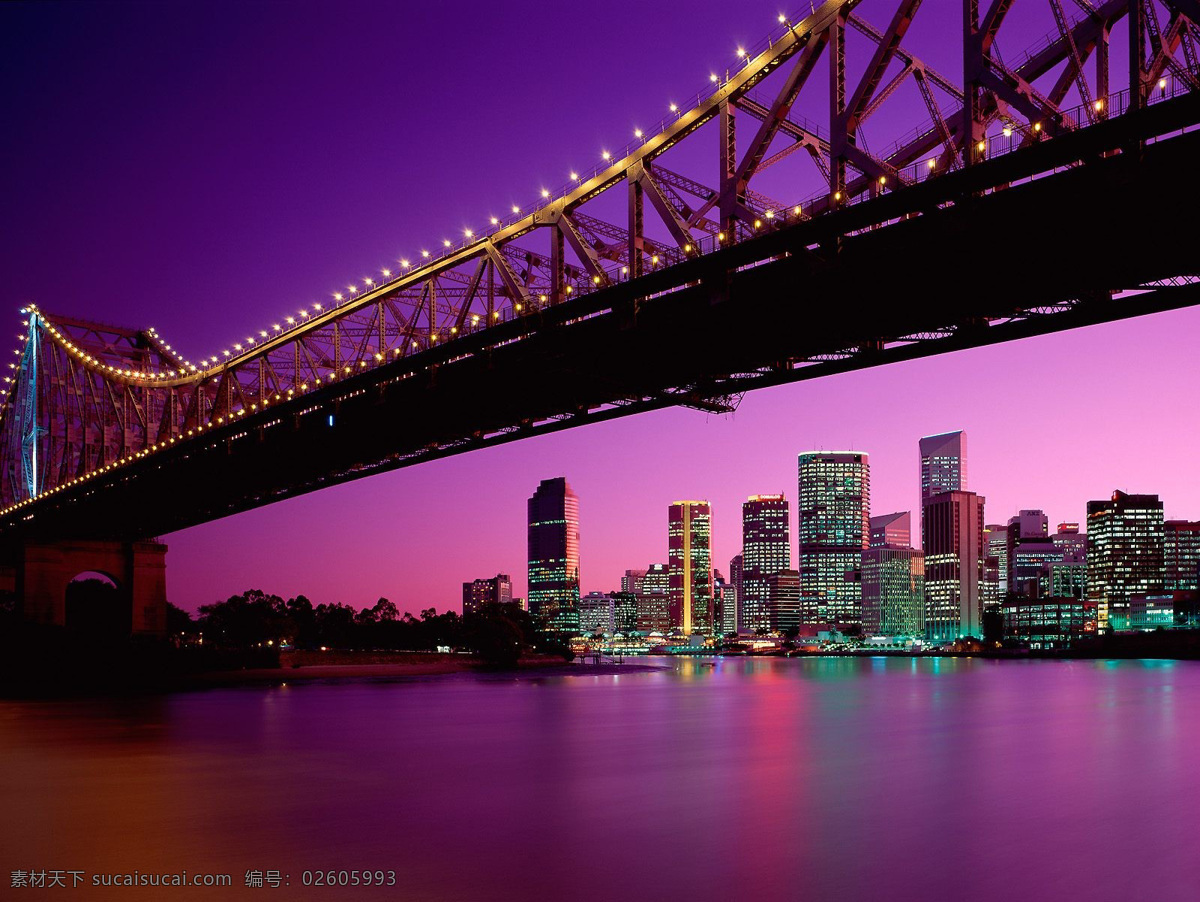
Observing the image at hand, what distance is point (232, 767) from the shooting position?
2509 cm

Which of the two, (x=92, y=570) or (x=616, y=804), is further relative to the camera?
(x=92, y=570)

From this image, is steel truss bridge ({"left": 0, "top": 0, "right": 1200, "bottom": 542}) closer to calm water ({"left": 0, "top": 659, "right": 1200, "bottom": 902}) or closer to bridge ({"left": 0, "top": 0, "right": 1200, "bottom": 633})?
bridge ({"left": 0, "top": 0, "right": 1200, "bottom": 633})

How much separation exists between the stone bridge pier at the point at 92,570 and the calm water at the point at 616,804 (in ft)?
112

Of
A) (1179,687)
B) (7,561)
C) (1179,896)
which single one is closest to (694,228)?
(1179,896)

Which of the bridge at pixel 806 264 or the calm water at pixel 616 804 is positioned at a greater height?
the bridge at pixel 806 264

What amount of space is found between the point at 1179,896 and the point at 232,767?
63.9ft

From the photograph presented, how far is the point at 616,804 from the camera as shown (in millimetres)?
20141

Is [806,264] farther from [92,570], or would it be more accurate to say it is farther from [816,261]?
[92,570]

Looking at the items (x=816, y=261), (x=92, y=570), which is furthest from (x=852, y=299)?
(x=92, y=570)

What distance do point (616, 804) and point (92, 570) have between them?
211ft

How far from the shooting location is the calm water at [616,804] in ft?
47.1

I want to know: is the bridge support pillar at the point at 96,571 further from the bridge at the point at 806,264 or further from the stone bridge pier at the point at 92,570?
the bridge at the point at 806,264

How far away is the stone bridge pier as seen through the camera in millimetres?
70875

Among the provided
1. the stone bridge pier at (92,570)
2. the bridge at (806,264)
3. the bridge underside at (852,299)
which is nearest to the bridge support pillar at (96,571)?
the stone bridge pier at (92,570)
